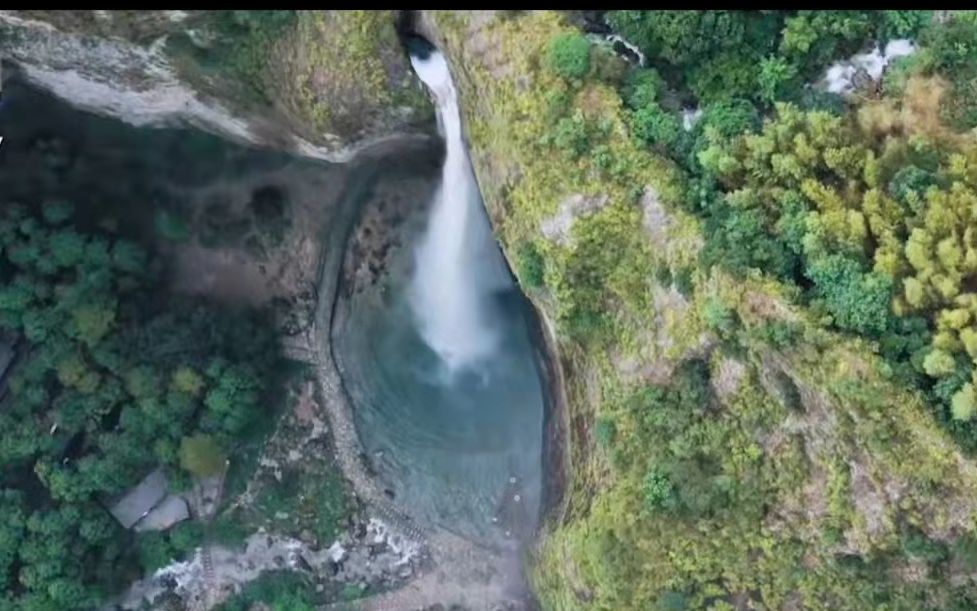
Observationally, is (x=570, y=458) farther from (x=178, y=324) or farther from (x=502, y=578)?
(x=178, y=324)

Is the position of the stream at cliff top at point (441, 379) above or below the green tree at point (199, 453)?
above

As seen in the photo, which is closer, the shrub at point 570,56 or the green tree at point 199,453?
the shrub at point 570,56

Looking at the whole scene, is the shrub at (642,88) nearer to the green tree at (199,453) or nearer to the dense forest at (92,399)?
the dense forest at (92,399)

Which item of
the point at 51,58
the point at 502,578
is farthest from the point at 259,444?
the point at 51,58

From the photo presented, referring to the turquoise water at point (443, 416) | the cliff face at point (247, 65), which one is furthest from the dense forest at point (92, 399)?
the cliff face at point (247, 65)

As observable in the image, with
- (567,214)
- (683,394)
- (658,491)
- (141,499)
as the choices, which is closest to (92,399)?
(141,499)

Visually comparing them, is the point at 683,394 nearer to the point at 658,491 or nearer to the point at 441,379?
the point at 658,491
